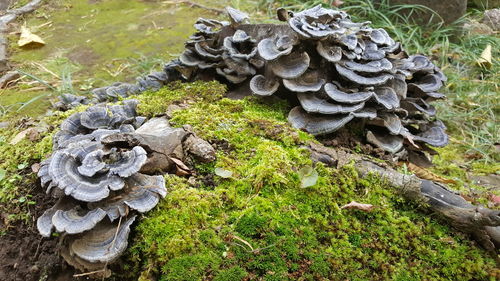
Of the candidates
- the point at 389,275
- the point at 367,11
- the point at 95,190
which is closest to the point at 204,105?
the point at 95,190

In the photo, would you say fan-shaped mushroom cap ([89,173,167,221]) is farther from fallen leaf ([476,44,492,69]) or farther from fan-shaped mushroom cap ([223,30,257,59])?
fallen leaf ([476,44,492,69])

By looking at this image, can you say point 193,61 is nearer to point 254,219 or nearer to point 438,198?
point 254,219

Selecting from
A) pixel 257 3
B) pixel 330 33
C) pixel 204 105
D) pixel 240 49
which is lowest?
pixel 257 3

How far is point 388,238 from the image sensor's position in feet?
6.87

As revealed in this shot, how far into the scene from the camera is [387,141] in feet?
9.71

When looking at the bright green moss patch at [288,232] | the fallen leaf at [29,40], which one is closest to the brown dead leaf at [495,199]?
the bright green moss patch at [288,232]

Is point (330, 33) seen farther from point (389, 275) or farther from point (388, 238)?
point (389, 275)

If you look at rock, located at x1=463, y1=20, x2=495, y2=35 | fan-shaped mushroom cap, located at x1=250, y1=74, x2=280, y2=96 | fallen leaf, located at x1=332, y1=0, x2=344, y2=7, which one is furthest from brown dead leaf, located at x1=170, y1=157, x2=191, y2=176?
rock, located at x1=463, y1=20, x2=495, y2=35

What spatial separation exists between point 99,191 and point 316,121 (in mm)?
1687

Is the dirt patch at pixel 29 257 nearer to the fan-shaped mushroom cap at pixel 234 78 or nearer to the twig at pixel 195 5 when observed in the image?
the fan-shaped mushroom cap at pixel 234 78

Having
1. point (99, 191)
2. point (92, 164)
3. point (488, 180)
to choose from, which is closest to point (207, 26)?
point (92, 164)

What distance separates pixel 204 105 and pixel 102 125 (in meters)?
0.89

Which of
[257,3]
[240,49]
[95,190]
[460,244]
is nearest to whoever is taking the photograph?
[95,190]

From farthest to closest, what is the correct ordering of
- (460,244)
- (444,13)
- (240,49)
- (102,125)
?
(444,13)
(240,49)
(102,125)
(460,244)
